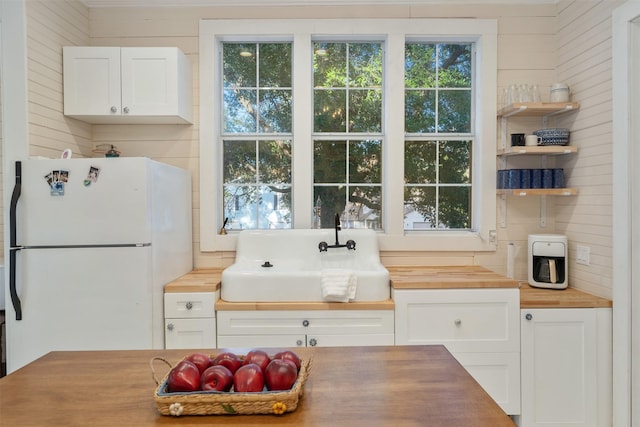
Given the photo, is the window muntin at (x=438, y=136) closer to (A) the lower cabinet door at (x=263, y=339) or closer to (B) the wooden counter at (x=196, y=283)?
(A) the lower cabinet door at (x=263, y=339)

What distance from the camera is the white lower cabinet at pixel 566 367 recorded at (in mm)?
2410

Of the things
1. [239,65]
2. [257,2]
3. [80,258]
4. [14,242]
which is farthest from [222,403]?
[257,2]

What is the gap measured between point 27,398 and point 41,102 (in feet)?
7.00

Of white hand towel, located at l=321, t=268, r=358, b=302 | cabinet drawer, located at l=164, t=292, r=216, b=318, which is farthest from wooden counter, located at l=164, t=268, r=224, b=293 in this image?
white hand towel, located at l=321, t=268, r=358, b=302

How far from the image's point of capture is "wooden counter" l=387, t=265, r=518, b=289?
7.95ft

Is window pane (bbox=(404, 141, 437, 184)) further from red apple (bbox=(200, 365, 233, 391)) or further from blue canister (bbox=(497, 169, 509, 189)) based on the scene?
red apple (bbox=(200, 365, 233, 391))

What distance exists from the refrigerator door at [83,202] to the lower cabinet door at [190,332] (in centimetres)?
55

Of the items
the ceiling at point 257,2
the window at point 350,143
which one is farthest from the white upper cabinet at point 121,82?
the ceiling at point 257,2

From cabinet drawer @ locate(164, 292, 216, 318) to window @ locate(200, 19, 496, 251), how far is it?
673mm

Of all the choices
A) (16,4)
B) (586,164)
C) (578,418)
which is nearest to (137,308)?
(16,4)

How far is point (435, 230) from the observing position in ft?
10.3

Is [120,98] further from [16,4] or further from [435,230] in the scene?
[435,230]

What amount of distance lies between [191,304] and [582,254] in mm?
2543

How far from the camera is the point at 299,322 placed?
2400 millimetres
